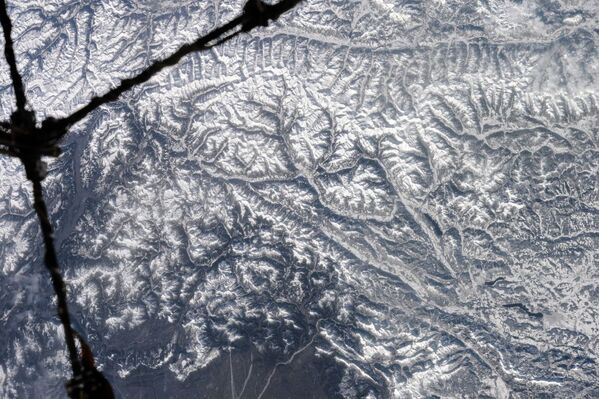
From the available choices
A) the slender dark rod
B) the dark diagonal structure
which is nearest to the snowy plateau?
the dark diagonal structure

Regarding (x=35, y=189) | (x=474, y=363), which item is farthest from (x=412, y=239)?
(x=35, y=189)

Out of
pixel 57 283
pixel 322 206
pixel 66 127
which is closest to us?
pixel 57 283

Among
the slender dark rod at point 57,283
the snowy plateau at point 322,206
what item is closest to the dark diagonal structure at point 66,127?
the slender dark rod at point 57,283

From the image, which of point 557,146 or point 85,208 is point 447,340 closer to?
point 557,146

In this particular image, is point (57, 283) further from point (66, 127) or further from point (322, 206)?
point (322, 206)

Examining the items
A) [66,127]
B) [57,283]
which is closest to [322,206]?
[66,127]

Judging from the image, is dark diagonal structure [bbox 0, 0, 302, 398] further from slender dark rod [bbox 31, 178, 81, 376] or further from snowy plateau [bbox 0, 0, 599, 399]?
snowy plateau [bbox 0, 0, 599, 399]
